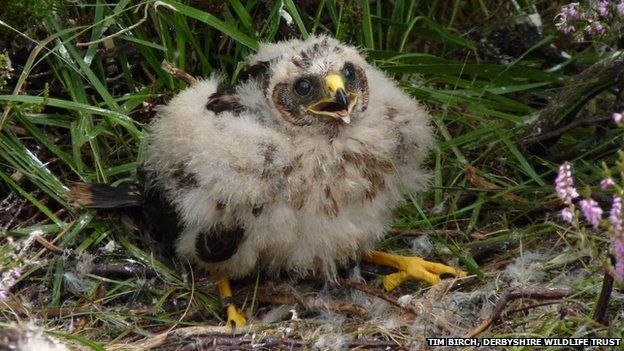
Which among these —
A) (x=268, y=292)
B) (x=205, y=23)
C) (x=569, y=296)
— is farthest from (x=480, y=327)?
(x=205, y=23)

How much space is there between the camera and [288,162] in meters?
3.63

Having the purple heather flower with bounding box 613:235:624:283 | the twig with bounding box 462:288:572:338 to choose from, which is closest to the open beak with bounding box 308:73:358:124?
the twig with bounding box 462:288:572:338

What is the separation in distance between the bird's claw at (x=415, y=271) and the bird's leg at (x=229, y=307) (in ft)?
2.23

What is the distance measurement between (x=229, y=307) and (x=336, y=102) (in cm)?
107

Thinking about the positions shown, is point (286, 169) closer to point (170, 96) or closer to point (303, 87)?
point (303, 87)

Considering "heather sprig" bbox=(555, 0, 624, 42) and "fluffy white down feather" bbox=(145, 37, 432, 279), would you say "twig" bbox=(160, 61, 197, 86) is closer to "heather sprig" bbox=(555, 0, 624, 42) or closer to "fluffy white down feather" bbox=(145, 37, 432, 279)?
"fluffy white down feather" bbox=(145, 37, 432, 279)

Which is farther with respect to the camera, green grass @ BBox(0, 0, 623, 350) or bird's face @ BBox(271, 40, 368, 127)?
green grass @ BBox(0, 0, 623, 350)

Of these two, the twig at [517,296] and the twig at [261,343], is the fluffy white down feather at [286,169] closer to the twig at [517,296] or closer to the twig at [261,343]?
the twig at [261,343]

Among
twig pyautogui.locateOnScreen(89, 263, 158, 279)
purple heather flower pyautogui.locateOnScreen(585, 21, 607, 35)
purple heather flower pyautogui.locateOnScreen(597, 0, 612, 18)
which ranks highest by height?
purple heather flower pyautogui.locateOnScreen(597, 0, 612, 18)

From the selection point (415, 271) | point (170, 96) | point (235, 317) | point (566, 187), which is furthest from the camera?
point (170, 96)

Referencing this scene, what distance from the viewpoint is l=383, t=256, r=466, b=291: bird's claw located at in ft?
13.5

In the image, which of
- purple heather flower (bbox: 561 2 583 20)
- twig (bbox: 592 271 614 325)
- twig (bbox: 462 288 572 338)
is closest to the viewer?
twig (bbox: 592 271 614 325)

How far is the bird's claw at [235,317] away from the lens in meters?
3.90

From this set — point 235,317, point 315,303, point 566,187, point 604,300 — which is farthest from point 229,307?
point 566,187
